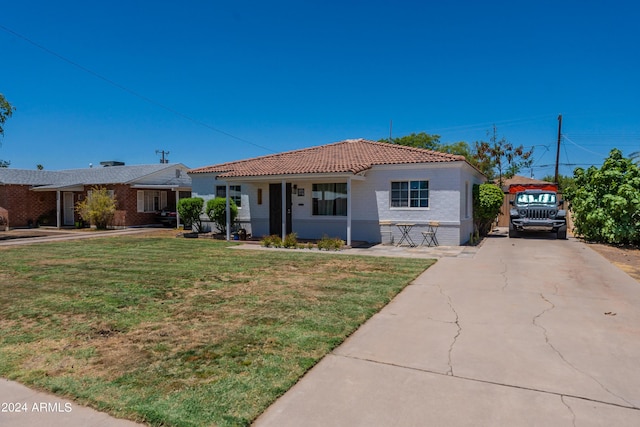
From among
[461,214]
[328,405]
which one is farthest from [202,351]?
[461,214]

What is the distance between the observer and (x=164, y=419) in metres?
2.90

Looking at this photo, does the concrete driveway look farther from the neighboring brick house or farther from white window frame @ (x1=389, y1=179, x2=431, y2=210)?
the neighboring brick house

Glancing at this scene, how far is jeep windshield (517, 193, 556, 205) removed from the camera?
17.9 metres

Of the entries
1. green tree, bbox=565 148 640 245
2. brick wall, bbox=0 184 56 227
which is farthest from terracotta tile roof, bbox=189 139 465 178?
brick wall, bbox=0 184 56 227

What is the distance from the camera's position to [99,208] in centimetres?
2294

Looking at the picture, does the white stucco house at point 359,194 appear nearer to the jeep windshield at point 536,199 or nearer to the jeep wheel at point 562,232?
the jeep windshield at point 536,199

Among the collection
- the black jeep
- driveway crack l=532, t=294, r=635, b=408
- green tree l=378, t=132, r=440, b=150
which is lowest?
driveway crack l=532, t=294, r=635, b=408

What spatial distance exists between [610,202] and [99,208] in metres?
25.6

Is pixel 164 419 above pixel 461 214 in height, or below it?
below

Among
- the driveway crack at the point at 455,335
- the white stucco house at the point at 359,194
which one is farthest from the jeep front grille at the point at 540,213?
the driveway crack at the point at 455,335

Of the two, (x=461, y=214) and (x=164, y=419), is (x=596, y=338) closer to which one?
(x=164, y=419)

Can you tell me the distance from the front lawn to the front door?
2030 cm

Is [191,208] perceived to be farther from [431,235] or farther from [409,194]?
[431,235]

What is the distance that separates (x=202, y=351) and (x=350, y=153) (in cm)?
1450
